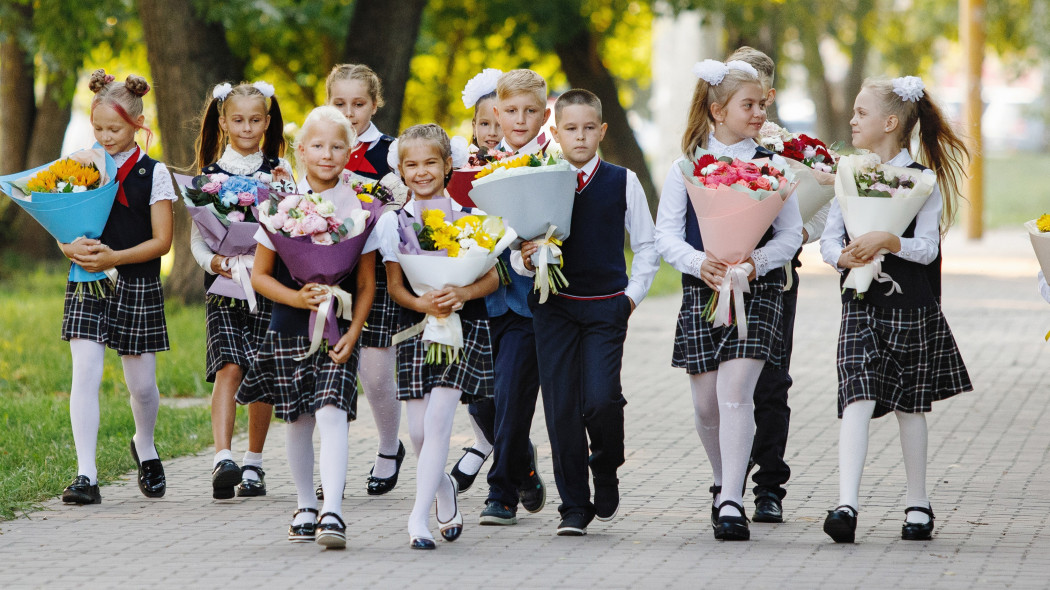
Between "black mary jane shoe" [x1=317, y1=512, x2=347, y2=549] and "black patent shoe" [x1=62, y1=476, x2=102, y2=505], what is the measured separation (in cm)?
159

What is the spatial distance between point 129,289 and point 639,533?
256 centimetres

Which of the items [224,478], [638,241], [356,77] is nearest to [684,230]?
[638,241]

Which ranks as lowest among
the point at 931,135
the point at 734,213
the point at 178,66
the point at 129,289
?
the point at 129,289

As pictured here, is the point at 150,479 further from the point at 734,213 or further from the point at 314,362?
the point at 734,213

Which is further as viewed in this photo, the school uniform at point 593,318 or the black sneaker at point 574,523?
the black sneaker at point 574,523

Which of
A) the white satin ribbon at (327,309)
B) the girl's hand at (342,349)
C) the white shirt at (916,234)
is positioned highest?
the white shirt at (916,234)

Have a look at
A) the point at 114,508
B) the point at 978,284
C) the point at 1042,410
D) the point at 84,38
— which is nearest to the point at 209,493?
the point at 114,508

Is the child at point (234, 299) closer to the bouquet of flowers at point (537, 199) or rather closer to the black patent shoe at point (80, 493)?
the black patent shoe at point (80, 493)

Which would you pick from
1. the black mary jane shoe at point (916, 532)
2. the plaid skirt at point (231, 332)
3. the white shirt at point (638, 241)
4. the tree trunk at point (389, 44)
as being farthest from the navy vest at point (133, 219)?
the tree trunk at point (389, 44)

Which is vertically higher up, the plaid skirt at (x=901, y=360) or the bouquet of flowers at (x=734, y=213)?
the bouquet of flowers at (x=734, y=213)

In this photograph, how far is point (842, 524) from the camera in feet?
17.7

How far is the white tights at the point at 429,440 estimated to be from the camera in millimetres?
5363

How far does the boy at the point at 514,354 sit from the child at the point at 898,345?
130cm

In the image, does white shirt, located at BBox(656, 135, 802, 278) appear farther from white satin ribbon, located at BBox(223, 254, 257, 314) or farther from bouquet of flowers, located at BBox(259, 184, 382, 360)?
white satin ribbon, located at BBox(223, 254, 257, 314)
